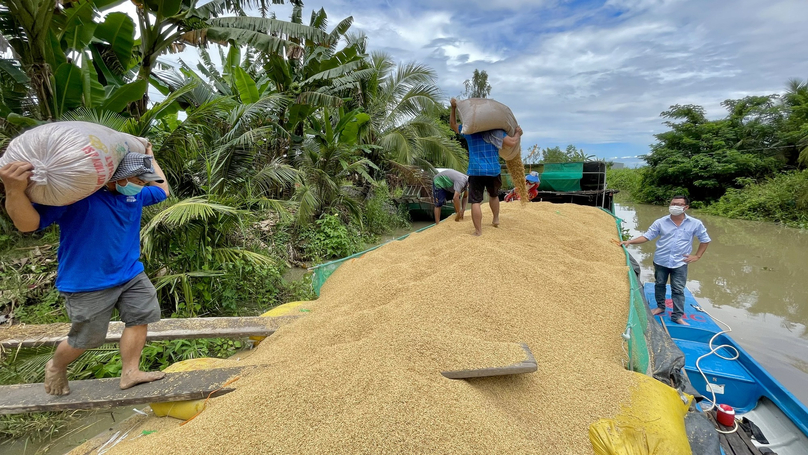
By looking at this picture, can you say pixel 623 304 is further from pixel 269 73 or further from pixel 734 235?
pixel 734 235

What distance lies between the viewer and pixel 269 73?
6.84 meters

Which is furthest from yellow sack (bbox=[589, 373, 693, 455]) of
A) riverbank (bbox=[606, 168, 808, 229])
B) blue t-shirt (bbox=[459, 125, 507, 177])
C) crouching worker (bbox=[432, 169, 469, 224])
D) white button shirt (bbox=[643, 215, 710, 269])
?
riverbank (bbox=[606, 168, 808, 229])

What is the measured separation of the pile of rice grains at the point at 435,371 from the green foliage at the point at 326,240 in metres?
2.80

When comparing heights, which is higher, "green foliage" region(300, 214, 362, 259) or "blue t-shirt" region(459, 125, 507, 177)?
"blue t-shirt" region(459, 125, 507, 177)

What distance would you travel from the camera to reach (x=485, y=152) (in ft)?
11.7

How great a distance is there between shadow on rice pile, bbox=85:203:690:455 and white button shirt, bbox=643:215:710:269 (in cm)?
121

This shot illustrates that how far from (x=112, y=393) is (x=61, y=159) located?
3.62ft

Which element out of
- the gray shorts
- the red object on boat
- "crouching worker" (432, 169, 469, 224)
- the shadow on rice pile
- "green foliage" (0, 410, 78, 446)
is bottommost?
"green foliage" (0, 410, 78, 446)

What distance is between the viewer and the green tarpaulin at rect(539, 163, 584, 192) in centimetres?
983

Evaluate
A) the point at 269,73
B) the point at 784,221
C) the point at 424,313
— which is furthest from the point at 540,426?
the point at 784,221

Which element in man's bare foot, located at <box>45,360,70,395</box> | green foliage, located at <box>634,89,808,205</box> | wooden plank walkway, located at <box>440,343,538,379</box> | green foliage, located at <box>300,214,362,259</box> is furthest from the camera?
green foliage, located at <box>634,89,808,205</box>

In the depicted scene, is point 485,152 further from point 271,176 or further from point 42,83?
point 42,83

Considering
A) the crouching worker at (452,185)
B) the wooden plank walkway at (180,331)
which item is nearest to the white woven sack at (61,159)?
the wooden plank walkway at (180,331)

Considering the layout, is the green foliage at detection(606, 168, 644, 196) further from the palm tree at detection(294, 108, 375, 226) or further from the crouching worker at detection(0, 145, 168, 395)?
the crouching worker at detection(0, 145, 168, 395)
